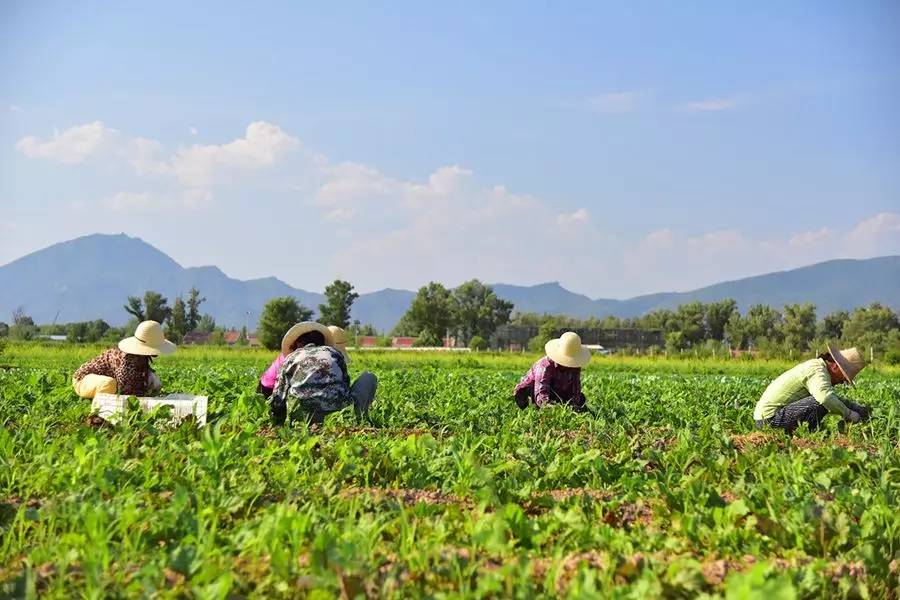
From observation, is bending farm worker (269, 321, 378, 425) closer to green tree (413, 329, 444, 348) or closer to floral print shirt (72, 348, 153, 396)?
floral print shirt (72, 348, 153, 396)

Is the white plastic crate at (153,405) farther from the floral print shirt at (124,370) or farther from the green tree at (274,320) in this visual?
the green tree at (274,320)

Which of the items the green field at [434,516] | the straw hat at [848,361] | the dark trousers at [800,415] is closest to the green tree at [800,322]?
the straw hat at [848,361]

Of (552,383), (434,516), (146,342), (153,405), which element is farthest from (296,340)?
(434,516)

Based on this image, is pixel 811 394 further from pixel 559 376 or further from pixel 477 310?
pixel 477 310

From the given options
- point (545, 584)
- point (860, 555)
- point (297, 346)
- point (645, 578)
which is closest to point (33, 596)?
point (545, 584)

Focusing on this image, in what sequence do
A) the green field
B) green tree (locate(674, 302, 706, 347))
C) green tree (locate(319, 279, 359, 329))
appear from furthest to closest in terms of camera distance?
green tree (locate(674, 302, 706, 347)) → green tree (locate(319, 279, 359, 329)) → the green field

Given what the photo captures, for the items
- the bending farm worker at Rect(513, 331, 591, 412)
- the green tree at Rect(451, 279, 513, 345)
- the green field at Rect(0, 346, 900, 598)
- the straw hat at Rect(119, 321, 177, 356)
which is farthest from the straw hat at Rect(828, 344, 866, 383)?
the green tree at Rect(451, 279, 513, 345)

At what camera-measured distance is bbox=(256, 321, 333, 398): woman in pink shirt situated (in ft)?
25.8

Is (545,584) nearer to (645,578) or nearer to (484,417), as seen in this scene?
(645,578)

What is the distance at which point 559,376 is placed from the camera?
9039mm

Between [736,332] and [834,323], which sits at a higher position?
[834,323]

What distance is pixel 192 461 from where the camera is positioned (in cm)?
483

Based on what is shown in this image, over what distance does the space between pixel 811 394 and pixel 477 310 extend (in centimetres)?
11815

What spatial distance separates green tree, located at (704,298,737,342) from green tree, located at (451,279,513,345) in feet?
101
